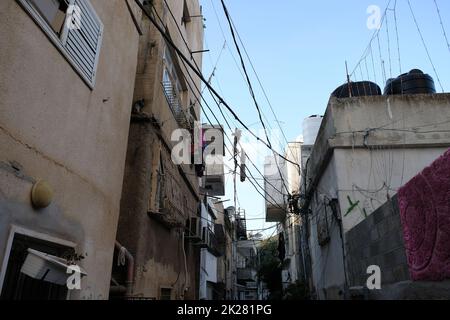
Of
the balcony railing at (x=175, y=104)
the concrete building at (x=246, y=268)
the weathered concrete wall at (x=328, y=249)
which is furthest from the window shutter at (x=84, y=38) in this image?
the concrete building at (x=246, y=268)

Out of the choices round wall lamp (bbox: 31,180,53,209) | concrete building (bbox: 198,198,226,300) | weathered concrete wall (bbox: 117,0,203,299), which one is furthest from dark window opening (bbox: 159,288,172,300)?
concrete building (bbox: 198,198,226,300)

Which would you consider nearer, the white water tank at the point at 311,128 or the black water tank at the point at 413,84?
the black water tank at the point at 413,84

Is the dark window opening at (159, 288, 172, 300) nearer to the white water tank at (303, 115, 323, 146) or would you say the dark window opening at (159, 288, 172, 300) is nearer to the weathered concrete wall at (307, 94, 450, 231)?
the weathered concrete wall at (307, 94, 450, 231)

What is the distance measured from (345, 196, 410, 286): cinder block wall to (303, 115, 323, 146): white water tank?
13012mm

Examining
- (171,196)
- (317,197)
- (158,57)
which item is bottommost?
(171,196)

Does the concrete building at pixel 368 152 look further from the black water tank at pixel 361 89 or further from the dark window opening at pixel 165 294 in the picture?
the dark window opening at pixel 165 294

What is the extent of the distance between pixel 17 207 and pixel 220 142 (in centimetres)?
1101

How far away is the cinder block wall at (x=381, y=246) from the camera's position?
19.3 ft

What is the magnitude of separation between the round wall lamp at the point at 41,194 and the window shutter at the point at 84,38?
5.75ft

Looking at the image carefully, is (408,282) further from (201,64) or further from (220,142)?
(201,64)

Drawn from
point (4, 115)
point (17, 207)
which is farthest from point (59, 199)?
point (4, 115)

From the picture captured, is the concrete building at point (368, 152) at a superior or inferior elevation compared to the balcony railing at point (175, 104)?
inferior

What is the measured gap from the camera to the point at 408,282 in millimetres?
5371
